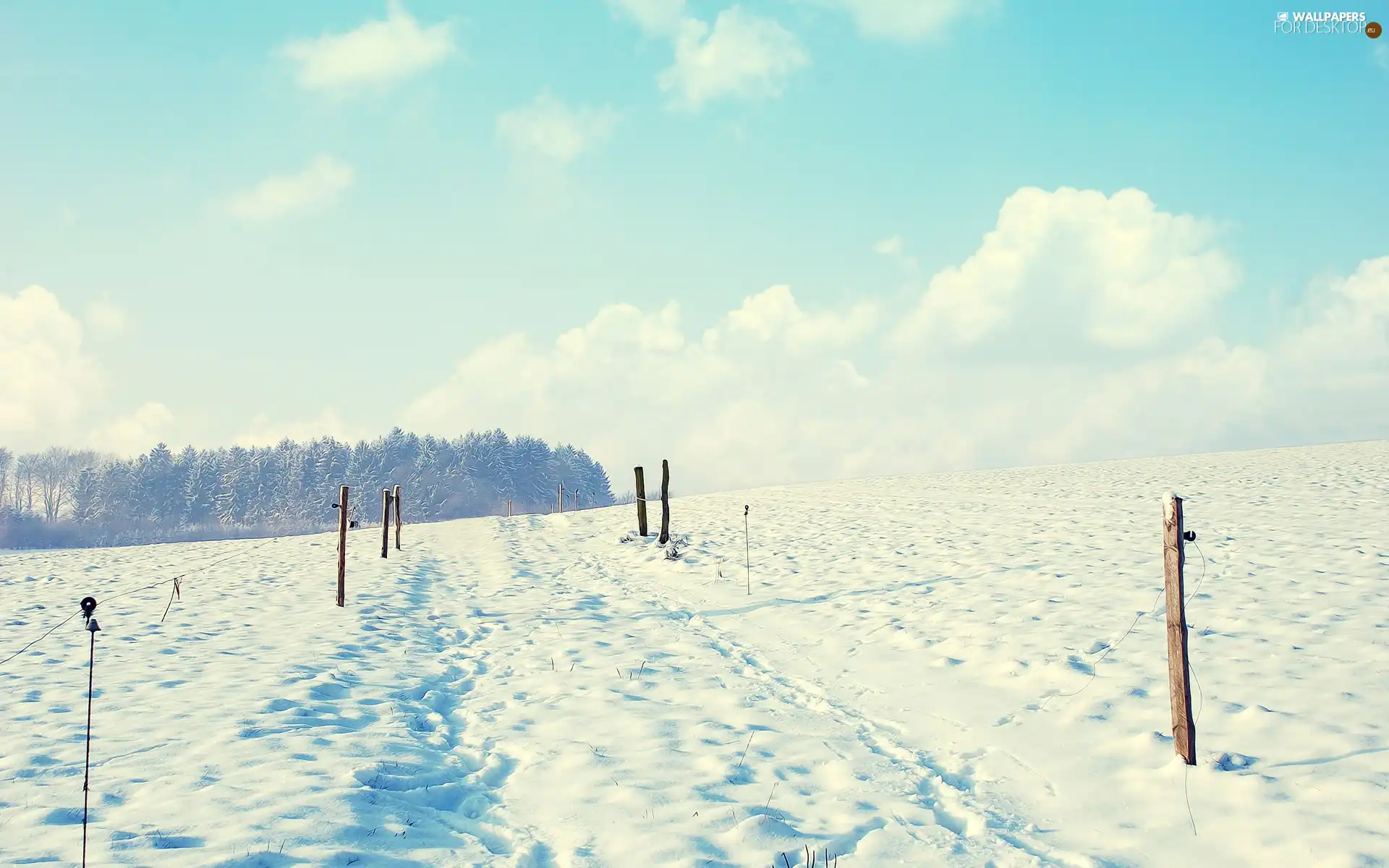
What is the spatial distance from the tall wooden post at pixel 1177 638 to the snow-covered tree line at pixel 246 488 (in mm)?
72630

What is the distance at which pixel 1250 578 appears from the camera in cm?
1181

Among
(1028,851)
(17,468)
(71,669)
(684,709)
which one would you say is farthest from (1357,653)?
(17,468)

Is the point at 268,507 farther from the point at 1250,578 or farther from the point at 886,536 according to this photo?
the point at 1250,578

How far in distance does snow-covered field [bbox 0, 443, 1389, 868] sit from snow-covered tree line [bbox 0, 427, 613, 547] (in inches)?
2551

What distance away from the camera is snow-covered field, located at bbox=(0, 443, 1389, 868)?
5.06 m

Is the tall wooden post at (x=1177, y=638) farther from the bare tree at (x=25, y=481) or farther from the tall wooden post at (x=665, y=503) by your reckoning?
the bare tree at (x=25, y=481)

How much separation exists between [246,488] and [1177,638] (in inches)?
3743

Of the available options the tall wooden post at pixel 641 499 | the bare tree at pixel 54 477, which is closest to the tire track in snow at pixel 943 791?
the tall wooden post at pixel 641 499

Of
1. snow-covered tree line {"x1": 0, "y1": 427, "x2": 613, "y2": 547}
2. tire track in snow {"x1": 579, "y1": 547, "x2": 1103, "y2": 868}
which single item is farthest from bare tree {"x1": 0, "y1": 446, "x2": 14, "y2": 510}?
tire track in snow {"x1": 579, "y1": 547, "x2": 1103, "y2": 868}

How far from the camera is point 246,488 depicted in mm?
81688

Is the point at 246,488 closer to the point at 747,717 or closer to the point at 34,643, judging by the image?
the point at 34,643

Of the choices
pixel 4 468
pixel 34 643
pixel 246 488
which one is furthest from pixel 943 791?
pixel 4 468

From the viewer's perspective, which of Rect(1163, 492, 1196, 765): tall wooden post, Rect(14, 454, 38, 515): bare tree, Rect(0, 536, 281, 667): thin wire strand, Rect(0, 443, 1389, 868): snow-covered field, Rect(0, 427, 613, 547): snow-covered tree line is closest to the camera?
Rect(0, 443, 1389, 868): snow-covered field

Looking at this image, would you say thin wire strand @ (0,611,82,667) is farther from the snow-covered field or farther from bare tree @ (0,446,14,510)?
bare tree @ (0,446,14,510)
